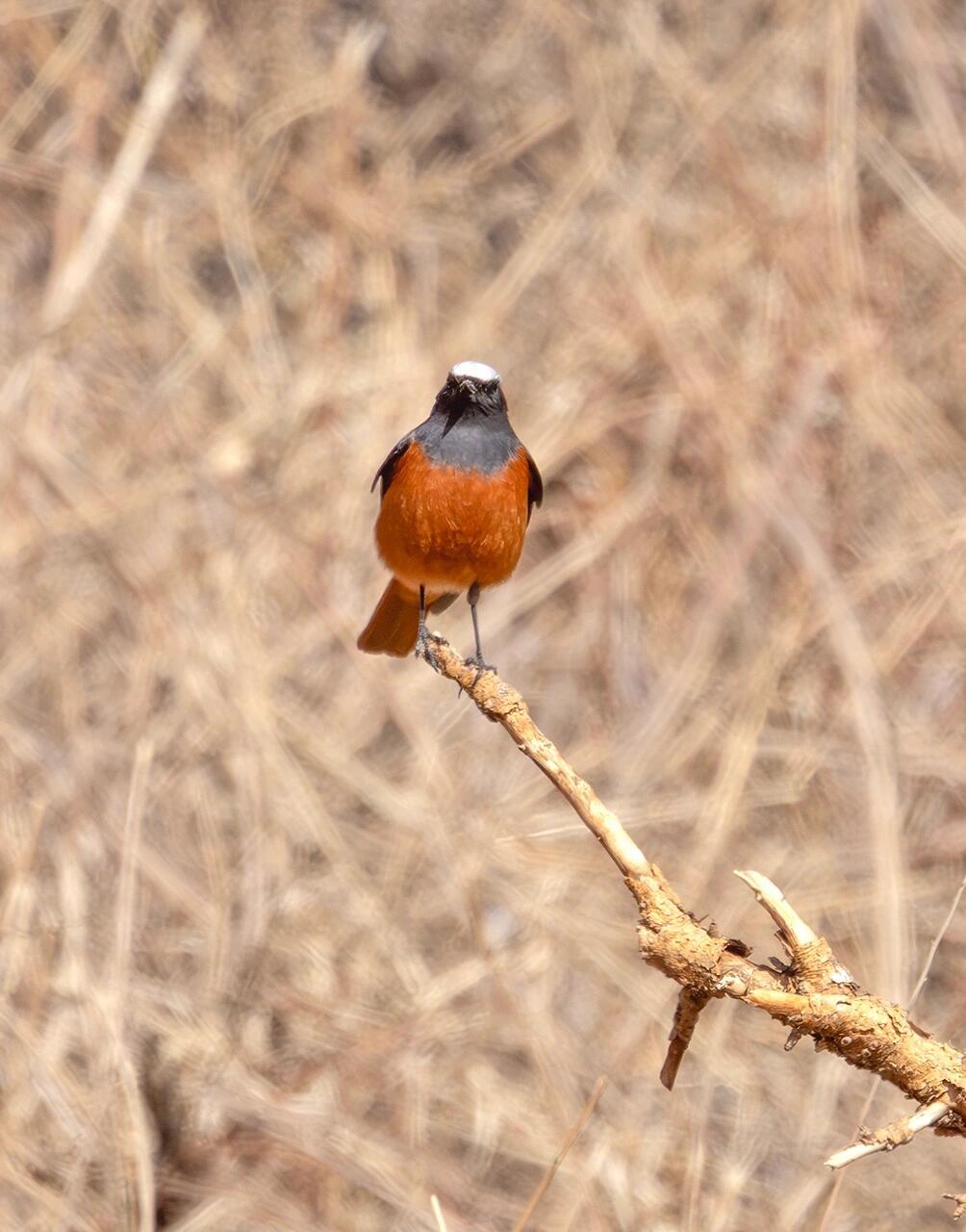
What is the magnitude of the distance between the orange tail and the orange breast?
283 millimetres

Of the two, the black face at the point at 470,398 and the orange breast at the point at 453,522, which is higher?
the black face at the point at 470,398

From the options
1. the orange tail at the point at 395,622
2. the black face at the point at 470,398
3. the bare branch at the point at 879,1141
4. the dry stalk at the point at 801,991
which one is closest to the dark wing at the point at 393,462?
the black face at the point at 470,398

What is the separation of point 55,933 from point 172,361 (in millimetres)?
3067

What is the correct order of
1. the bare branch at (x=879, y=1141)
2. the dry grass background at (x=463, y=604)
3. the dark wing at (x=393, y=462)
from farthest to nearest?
the dry grass background at (x=463, y=604) → the dark wing at (x=393, y=462) → the bare branch at (x=879, y=1141)

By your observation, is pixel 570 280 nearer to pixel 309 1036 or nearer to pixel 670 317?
pixel 670 317

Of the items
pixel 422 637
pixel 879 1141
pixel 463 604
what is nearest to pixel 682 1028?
pixel 879 1141

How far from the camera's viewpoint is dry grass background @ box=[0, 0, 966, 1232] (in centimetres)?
715

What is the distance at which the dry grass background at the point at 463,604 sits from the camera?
7.15 meters

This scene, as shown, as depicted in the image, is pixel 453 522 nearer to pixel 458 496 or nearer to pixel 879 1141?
pixel 458 496

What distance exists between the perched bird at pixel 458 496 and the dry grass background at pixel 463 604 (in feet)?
7.81

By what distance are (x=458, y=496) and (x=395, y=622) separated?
2.08ft

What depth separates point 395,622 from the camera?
16.4 feet

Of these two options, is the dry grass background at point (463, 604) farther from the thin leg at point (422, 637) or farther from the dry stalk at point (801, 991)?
the dry stalk at point (801, 991)

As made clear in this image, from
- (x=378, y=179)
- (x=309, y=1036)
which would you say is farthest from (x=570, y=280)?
(x=309, y=1036)
